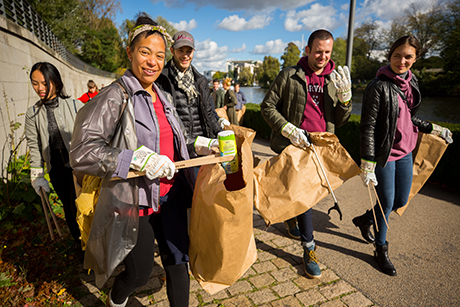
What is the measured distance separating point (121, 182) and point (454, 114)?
27.4 meters

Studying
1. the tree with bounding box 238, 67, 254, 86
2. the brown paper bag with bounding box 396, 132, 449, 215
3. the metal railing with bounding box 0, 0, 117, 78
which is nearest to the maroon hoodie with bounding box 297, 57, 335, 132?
the brown paper bag with bounding box 396, 132, 449, 215

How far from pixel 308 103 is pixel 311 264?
65.2 inches

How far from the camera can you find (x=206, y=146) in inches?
91.6

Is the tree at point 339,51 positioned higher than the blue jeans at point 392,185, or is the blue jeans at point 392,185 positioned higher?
the tree at point 339,51

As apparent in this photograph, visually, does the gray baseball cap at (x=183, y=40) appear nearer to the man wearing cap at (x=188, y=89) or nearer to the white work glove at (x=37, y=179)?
the man wearing cap at (x=188, y=89)

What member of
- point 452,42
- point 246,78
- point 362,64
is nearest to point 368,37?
point 362,64

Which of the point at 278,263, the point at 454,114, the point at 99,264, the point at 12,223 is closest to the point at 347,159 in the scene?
the point at 278,263

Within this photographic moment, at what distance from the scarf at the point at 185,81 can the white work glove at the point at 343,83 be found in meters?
1.44

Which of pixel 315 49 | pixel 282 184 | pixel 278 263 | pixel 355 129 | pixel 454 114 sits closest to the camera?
pixel 282 184

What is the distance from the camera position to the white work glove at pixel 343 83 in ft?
9.44

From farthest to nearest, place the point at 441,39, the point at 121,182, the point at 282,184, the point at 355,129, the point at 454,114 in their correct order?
the point at 441,39 < the point at 454,114 < the point at 355,129 < the point at 282,184 < the point at 121,182

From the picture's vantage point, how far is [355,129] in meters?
7.58

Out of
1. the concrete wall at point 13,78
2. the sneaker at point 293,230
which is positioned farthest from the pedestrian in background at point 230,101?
the sneaker at point 293,230

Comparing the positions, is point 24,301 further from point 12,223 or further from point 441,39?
point 441,39
